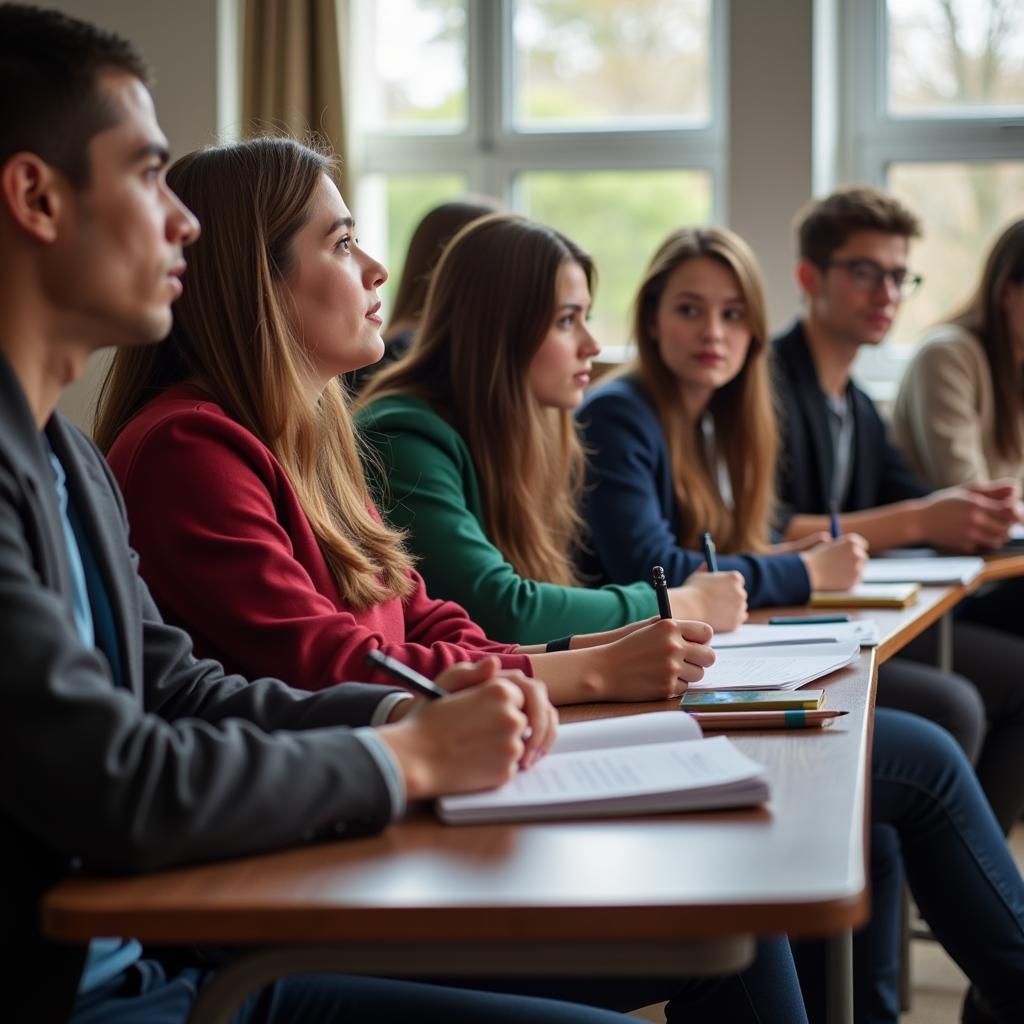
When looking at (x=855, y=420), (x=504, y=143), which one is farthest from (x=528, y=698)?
(x=504, y=143)

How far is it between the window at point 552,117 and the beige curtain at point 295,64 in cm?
20

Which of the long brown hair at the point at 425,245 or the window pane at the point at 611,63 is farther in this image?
the window pane at the point at 611,63

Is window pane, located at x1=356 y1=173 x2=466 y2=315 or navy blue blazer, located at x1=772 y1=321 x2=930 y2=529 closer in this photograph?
navy blue blazer, located at x1=772 y1=321 x2=930 y2=529

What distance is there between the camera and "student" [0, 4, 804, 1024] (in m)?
0.93

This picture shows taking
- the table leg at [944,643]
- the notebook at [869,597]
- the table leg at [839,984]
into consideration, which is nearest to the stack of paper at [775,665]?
the table leg at [839,984]

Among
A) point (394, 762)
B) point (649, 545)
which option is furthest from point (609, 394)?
point (394, 762)

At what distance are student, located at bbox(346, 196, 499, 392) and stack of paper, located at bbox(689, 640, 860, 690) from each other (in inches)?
56.8

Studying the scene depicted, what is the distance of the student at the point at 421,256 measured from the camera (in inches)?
121

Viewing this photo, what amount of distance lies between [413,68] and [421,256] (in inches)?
Result: 69.1

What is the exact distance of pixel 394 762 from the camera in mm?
1043

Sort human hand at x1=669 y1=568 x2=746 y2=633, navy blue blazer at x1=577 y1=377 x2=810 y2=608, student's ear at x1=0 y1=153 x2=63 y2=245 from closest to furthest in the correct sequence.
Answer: student's ear at x1=0 y1=153 x2=63 y2=245 → human hand at x1=669 y1=568 x2=746 y2=633 → navy blue blazer at x1=577 y1=377 x2=810 y2=608

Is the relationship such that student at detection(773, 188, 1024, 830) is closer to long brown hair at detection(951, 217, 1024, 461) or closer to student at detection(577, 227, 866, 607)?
long brown hair at detection(951, 217, 1024, 461)

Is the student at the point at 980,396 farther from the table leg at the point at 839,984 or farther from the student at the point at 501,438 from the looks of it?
the table leg at the point at 839,984

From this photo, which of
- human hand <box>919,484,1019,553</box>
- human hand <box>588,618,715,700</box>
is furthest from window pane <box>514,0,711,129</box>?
human hand <box>588,618,715,700</box>
